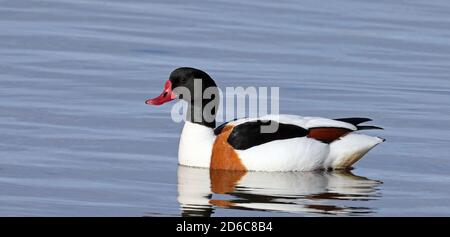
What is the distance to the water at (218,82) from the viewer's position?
37.8 feet

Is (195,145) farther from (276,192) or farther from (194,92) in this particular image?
(276,192)

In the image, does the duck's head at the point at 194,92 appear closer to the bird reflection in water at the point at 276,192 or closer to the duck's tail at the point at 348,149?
the bird reflection in water at the point at 276,192

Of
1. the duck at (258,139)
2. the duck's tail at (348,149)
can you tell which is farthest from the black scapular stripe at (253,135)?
the duck's tail at (348,149)

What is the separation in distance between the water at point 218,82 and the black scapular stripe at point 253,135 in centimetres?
33

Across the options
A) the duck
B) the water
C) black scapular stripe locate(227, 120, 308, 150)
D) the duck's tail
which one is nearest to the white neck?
the duck

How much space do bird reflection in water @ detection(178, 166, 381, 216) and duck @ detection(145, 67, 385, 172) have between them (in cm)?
10

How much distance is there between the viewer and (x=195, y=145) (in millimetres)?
13180

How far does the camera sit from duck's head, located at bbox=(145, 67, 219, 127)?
→ 524 inches

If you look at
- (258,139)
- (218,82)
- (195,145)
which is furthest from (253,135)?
(218,82)

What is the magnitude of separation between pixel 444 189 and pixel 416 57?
6.75 m

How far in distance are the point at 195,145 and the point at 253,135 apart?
1.88ft

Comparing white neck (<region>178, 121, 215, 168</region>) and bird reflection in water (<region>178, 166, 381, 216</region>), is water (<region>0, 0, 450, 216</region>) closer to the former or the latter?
bird reflection in water (<region>178, 166, 381, 216</region>)

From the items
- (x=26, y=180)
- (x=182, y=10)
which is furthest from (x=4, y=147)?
(x=182, y=10)

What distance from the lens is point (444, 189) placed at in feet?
39.4
